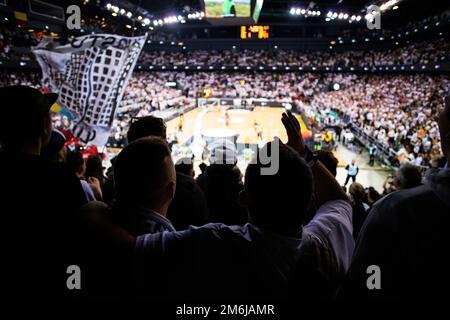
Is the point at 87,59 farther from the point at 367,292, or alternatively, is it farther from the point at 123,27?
the point at 123,27

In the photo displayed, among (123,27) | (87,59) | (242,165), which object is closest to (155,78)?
(123,27)

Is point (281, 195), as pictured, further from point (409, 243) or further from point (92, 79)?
point (92, 79)

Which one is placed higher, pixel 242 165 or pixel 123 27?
pixel 123 27

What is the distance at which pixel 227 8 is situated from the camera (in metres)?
30.6

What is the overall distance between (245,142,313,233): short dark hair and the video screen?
102 feet

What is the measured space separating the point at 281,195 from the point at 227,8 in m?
32.9

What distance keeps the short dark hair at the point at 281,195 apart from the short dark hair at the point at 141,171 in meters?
0.48

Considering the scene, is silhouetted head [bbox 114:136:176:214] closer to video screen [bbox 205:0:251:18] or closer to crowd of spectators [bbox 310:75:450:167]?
crowd of spectators [bbox 310:75:450:167]

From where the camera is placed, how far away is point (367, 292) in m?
1.51

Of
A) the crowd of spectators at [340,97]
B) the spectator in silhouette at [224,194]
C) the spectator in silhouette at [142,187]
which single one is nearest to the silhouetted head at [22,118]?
the spectator in silhouette at [142,187]

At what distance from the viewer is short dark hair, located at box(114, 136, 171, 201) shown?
5.02 feet

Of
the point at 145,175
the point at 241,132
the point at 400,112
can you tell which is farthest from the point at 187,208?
the point at 400,112
